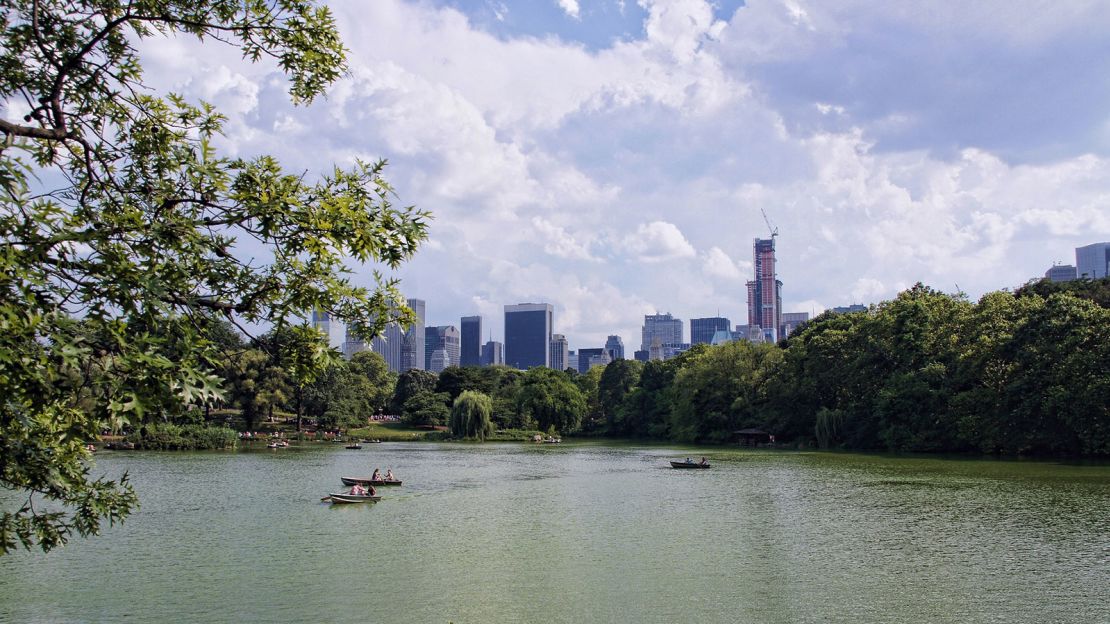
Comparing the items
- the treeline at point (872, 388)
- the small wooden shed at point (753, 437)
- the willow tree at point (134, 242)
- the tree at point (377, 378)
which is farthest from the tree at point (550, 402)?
the willow tree at point (134, 242)

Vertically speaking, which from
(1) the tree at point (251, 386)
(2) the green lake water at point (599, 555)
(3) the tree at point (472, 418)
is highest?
(1) the tree at point (251, 386)

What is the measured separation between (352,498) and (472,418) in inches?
1918

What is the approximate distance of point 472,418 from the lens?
78.4 m

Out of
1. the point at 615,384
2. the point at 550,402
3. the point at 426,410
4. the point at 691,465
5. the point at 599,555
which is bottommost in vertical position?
the point at 599,555

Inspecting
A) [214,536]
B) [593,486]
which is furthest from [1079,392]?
[214,536]

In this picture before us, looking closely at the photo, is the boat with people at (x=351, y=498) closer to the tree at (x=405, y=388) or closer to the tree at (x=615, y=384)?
the tree at (x=615, y=384)

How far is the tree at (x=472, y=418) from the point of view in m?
78.2

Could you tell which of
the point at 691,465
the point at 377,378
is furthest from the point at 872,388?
the point at 377,378

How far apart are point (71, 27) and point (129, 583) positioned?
48.2 ft

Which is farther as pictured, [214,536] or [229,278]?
[214,536]

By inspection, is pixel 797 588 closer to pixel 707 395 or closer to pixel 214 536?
pixel 214 536

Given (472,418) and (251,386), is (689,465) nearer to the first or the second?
(472,418)

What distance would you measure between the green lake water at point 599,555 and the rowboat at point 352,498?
0.88 metres

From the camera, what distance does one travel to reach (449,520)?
2627cm
